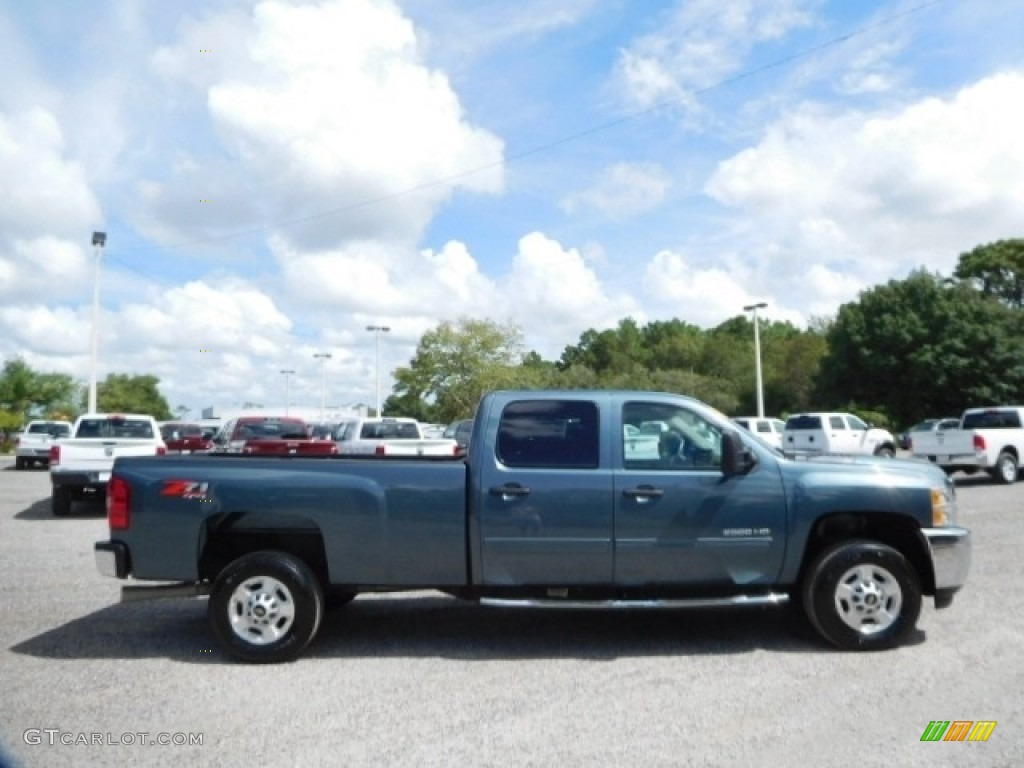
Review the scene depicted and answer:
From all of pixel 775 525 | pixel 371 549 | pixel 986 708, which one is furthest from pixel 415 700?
pixel 986 708

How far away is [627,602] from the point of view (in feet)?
20.9

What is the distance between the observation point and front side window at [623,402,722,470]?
6613 mm

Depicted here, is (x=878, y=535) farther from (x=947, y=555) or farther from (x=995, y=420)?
(x=995, y=420)

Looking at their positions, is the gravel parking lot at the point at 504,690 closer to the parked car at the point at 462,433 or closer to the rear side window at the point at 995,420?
the parked car at the point at 462,433

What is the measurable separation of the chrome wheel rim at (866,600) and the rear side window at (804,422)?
871 inches

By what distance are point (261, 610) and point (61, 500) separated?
11.5m

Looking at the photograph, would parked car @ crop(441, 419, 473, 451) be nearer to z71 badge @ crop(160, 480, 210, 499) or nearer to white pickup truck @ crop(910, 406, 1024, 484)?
z71 badge @ crop(160, 480, 210, 499)

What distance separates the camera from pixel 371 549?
6449mm

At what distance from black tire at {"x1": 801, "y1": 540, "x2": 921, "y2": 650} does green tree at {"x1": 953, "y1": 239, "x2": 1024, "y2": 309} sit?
63429 mm

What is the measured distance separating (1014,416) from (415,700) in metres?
19.8

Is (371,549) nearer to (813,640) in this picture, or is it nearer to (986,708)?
(813,640)

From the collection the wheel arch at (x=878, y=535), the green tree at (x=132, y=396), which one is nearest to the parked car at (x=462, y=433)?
the wheel arch at (x=878, y=535)

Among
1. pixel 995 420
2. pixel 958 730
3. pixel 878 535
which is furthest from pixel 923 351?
pixel 958 730

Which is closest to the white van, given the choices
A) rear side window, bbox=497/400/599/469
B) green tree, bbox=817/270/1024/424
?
green tree, bbox=817/270/1024/424
